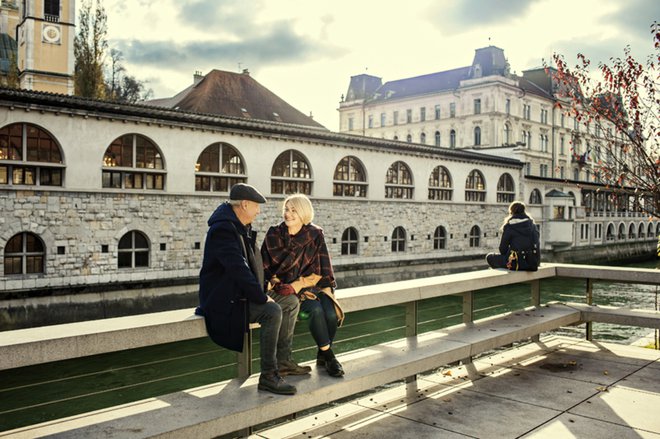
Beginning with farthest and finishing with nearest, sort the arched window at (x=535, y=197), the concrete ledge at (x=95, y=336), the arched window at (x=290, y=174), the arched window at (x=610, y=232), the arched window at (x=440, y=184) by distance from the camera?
the arched window at (x=610, y=232) < the arched window at (x=535, y=197) < the arched window at (x=440, y=184) < the arched window at (x=290, y=174) < the concrete ledge at (x=95, y=336)

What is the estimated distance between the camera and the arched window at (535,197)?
39.3m

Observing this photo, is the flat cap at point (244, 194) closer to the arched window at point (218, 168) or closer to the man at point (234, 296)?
the man at point (234, 296)

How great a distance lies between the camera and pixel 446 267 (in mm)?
30312

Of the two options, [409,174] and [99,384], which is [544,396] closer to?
[99,384]

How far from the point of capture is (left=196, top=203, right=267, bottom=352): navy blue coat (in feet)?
12.6

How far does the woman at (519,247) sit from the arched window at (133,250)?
13903 millimetres

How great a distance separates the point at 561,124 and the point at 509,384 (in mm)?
61662

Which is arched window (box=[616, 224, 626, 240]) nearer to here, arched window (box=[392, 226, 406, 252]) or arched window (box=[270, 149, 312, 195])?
arched window (box=[392, 226, 406, 252])

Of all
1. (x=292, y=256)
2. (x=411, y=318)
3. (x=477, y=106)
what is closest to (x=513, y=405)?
(x=411, y=318)

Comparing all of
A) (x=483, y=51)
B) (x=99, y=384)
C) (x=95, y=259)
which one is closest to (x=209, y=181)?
(x=95, y=259)

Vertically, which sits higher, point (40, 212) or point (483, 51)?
point (483, 51)

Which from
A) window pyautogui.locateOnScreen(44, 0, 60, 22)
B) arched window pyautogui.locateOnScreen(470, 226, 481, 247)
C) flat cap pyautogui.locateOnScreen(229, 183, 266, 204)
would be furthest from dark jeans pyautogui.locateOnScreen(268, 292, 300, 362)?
window pyautogui.locateOnScreen(44, 0, 60, 22)

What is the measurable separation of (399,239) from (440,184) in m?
4.76

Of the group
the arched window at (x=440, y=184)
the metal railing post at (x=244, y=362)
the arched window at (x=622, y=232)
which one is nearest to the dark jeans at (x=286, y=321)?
the metal railing post at (x=244, y=362)
